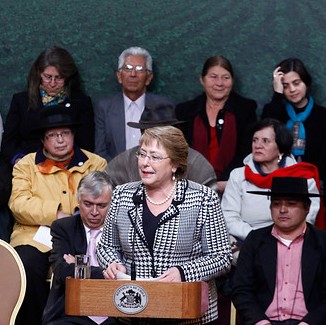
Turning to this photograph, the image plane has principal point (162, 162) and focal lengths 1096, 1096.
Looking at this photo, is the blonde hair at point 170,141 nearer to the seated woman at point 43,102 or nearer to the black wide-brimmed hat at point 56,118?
the black wide-brimmed hat at point 56,118

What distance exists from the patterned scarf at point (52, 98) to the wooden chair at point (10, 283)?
167cm

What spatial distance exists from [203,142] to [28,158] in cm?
113

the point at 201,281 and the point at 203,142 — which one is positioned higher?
the point at 203,142

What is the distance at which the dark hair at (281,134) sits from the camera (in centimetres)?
645

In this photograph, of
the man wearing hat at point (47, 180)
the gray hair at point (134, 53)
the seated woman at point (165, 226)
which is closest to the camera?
the seated woman at point (165, 226)

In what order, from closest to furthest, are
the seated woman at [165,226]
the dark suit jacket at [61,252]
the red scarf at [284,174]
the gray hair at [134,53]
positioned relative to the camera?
1. the seated woman at [165,226]
2. the dark suit jacket at [61,252]
3. the red scarf at [284,174]
4. the gray hair at [134,53]

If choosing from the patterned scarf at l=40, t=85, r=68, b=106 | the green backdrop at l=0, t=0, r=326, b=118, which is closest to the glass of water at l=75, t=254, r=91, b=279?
the patterned scarf at l=40, t=85, r=68, b=106

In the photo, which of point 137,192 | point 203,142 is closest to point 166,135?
point 137,192

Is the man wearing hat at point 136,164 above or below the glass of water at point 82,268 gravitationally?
above

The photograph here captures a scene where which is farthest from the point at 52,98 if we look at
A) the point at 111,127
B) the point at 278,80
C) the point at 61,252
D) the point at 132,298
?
the point at 132,298

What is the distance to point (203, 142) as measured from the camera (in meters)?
7.01

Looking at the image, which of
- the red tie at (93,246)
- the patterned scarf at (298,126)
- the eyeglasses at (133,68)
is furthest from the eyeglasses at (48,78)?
the red tie at (93,246)

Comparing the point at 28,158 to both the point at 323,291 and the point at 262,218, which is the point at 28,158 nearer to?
the point at 262,218

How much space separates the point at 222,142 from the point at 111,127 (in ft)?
2.56
